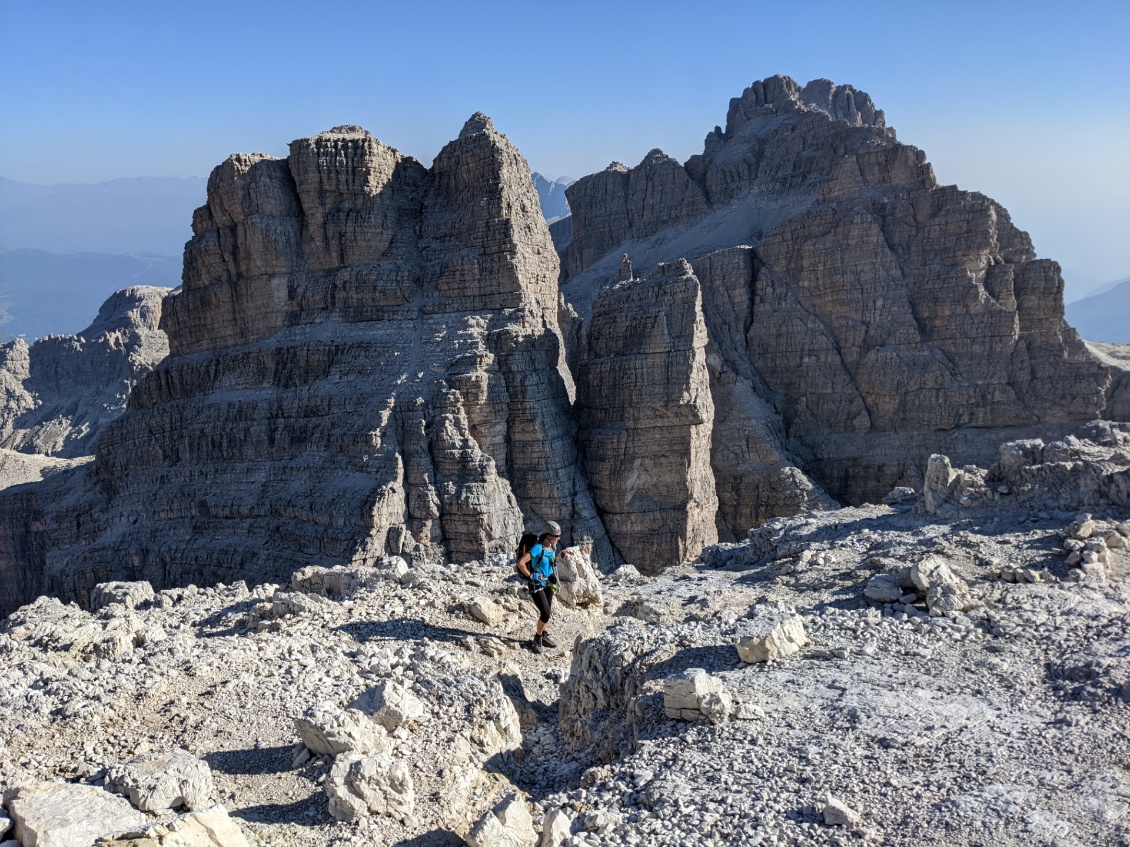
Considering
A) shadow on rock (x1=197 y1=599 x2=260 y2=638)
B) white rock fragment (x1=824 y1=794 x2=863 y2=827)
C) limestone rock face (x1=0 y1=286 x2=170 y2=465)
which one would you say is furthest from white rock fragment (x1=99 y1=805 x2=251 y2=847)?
limestone rock face (x1=0 y1=286 x2=170 y2=465)

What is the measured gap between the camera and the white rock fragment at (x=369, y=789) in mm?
7316

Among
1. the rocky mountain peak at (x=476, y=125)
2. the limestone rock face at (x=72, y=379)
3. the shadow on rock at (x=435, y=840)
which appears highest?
the rocky mountain peak at (x=476, y=125)

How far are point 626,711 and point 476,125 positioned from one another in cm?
2897

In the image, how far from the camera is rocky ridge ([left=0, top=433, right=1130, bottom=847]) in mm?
6922

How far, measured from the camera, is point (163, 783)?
7316mm

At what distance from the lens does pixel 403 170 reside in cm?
3453

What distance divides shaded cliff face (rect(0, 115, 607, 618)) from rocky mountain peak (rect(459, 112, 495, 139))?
0.09m

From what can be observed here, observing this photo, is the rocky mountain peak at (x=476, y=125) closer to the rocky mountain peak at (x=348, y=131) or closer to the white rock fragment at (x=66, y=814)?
the rocky mountain peak at (x=348, y=131)

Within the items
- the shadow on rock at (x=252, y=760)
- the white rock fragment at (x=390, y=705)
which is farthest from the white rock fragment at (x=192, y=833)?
the white rock fragment at (x=390, y=705)

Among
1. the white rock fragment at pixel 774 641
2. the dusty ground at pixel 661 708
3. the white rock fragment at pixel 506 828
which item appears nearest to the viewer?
the white rock fragment at pixel 506 828

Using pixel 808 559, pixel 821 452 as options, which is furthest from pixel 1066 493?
pixel 821 452

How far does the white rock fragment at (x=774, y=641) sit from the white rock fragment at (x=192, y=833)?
5670 mm

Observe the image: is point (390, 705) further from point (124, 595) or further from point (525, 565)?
point (124, 595)

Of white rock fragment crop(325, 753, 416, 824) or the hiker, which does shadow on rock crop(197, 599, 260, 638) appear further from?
white rock fragment crop(325, 753, 416, 824)
